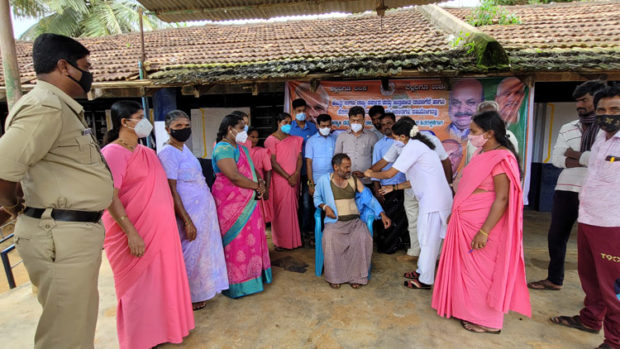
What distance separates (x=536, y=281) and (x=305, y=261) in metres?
2.62

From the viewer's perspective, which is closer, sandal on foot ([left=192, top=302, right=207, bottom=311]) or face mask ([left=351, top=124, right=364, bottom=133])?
sandal on foot ([left=192, top=302, right=207, bottom=311])

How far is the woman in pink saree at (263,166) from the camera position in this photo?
14.4ft

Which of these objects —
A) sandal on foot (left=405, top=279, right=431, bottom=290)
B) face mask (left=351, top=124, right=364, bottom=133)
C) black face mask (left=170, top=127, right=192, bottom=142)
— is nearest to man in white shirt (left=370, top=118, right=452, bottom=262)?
sandal on foot (left=405, top=279, right=431, bottom=290)

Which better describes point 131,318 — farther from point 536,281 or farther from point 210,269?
point 536,281

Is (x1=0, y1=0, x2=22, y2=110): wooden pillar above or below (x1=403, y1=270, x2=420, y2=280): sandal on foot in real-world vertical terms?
above

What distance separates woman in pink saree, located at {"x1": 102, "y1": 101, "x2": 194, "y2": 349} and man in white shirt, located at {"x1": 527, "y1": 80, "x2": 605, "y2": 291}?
11.4 ft

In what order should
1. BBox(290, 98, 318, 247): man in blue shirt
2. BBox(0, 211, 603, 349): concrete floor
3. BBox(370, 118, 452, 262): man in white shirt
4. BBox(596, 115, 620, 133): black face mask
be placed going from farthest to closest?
BBox(290, 98, 318, 247): man in blue shirt, BBox(370, 118, 452, 262): man in white shirt, BBox(0, 211, 603, 349): concrete floor, BBox(596, 115, 620, 133): black face mask

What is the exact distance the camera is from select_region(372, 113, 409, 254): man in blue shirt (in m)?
4.47

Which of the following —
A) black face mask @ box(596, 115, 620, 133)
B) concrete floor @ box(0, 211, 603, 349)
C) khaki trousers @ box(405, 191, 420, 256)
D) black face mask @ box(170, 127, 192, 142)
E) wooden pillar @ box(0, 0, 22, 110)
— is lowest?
concrete floor @ box(0, 211, 603, 349)

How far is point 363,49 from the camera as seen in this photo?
18.7 feet

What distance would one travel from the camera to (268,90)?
600 centimetres

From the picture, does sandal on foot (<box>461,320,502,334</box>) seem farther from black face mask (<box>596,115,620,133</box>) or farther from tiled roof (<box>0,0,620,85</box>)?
tiled roof (<box>0,0,620,85</box>)

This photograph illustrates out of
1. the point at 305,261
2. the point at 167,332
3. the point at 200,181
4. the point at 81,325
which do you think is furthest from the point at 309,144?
the point at 81,325

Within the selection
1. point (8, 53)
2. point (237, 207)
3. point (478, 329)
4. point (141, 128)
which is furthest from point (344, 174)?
point (8, 53)
